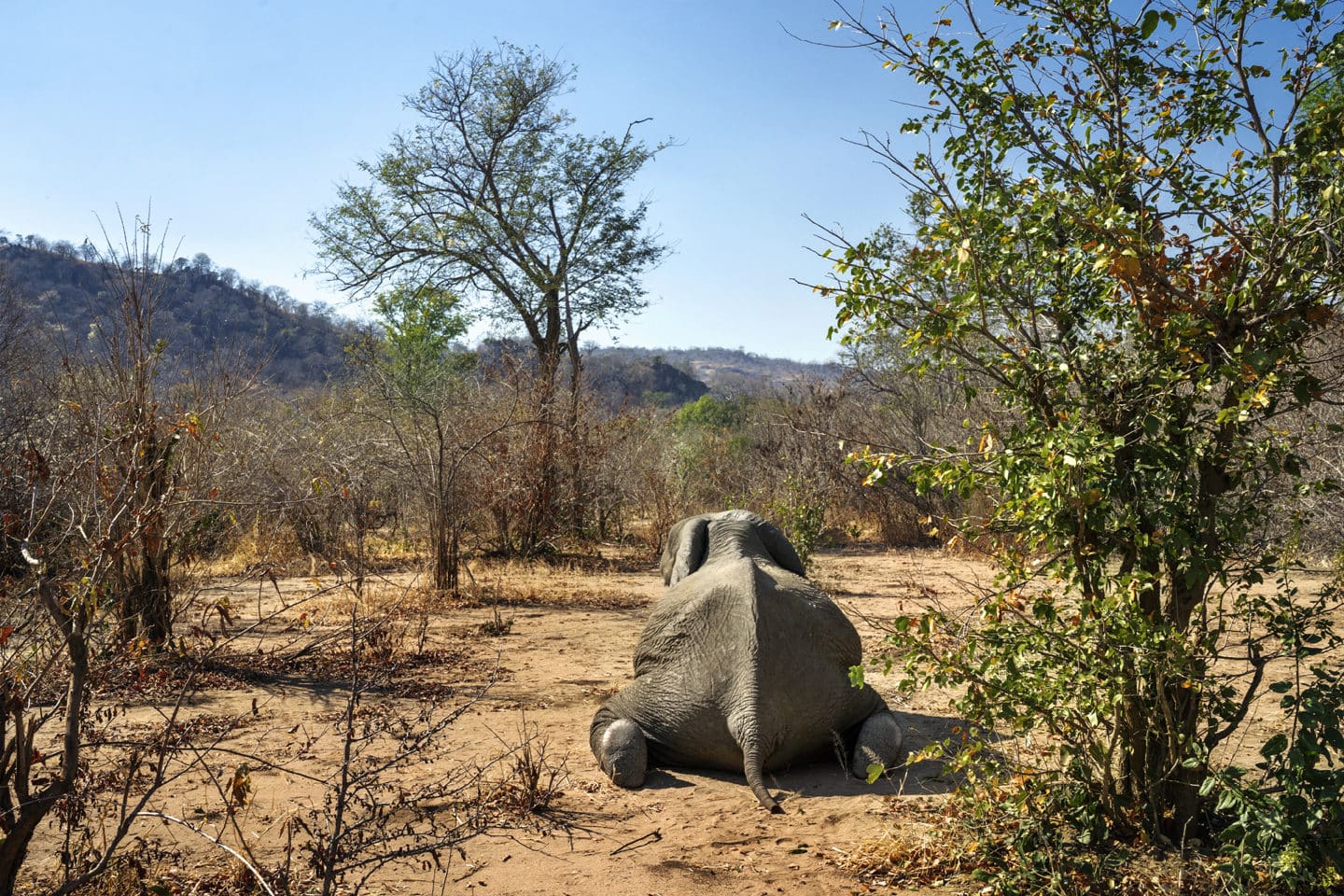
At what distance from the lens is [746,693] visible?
465 cm

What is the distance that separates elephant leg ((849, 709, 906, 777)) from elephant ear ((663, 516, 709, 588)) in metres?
1.46

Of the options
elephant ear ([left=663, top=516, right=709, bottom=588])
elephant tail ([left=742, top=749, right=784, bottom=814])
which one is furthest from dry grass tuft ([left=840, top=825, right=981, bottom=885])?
elephant ear ([left=663, top=516, right=709, bottom=588])

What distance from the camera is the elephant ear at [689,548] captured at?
5.93m

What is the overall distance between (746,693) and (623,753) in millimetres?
699

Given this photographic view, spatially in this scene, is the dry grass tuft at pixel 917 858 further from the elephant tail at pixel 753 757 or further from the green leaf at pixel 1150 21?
the green leaf at pixel 1150 21

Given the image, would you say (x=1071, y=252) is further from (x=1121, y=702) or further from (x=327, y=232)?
(x=327, y=232)

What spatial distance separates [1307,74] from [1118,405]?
1.45 metres

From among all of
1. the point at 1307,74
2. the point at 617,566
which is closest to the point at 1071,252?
the point at 1307,74

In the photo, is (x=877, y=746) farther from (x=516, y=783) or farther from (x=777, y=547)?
(x=516, y=783)

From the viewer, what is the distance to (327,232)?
2061cm

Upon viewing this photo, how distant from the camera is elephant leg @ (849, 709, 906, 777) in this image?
4.78 m

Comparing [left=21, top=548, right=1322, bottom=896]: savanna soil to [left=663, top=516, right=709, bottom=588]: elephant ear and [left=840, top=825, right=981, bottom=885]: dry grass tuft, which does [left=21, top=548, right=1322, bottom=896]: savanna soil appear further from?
[left=663, top=516, right=709, bottom=588]: elephant ear

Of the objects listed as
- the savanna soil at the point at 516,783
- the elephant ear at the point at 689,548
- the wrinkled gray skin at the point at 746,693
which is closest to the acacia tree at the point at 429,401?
the savanna soil at the point at 516,783

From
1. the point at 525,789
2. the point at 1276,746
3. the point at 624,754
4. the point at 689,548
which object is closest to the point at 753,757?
the point at 624,754
